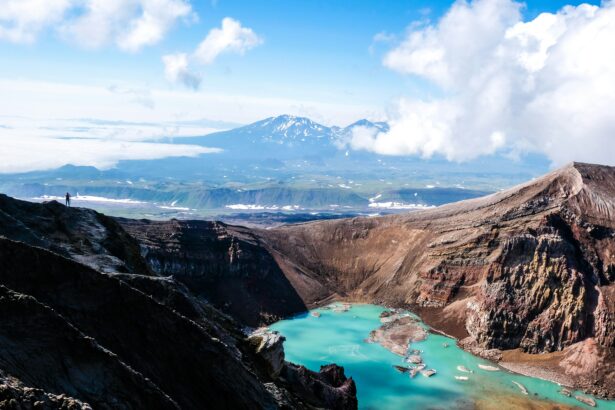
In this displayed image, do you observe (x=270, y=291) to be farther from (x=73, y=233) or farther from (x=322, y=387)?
(x=73, y=233)

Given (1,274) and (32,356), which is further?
(1,274)

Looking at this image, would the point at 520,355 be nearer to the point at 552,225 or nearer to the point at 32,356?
the point at 552,225

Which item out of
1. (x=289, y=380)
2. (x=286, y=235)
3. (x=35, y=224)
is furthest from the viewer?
(x=286, y=235)

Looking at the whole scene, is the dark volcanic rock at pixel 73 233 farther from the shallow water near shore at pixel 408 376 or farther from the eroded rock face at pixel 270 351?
the shallow water near shore at pixel 408 376

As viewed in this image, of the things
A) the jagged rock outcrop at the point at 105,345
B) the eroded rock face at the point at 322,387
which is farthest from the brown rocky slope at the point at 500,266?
the jagged rock outcrop at the point at 105,345

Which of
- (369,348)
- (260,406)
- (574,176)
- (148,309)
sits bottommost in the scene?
(369,348)

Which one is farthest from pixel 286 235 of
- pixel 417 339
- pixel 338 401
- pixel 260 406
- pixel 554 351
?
pixel 260 406

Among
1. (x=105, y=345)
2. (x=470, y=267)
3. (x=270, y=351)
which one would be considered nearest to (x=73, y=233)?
(x=270, y=351)
